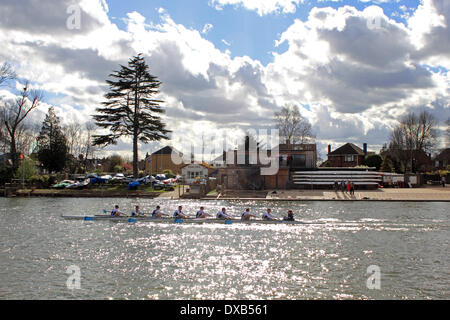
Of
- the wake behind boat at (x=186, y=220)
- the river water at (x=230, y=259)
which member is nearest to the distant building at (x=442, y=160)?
the river water at (x=230, y=259)

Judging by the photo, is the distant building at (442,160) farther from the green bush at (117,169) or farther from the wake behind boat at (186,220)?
the wake behind boat at (186,220)

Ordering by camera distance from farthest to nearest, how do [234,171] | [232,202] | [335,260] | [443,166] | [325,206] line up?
[443,166]
[234,171]
[232,202]
[325,206]
[335,260]

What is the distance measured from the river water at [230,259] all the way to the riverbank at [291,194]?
11576 mm

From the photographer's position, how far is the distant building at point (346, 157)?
81062 mm

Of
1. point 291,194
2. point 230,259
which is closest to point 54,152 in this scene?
point 291,194

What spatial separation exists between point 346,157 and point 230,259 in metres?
69.0

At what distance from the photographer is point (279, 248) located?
21.7 m

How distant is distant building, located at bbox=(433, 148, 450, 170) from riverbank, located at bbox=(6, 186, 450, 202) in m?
45.0

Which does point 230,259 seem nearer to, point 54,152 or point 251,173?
point 251,173

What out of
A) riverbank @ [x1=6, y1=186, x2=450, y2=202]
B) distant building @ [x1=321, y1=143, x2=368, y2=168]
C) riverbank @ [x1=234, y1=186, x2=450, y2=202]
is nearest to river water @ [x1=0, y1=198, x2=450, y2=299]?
riverbank @ [x1=234, y1=186, x2=450, y2=202]

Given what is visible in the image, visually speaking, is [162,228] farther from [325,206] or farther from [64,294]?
[325,206]

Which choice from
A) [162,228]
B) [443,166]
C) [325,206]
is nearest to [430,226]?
[325,206]

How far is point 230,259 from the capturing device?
1944 centimetres
